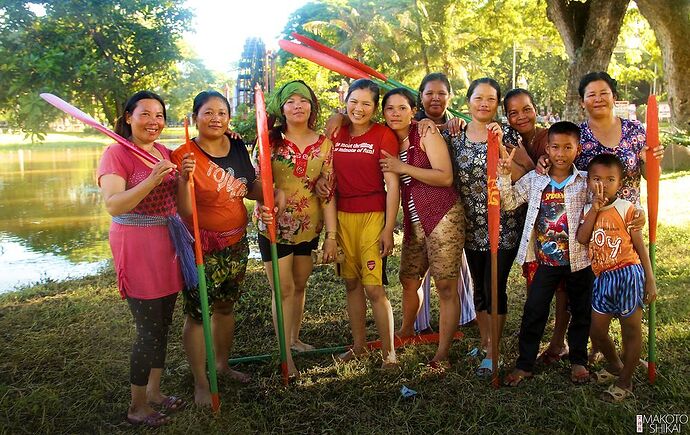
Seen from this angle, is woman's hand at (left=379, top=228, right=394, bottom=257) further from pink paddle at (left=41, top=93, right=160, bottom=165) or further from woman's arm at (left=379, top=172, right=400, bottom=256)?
pink paddle at (left=41, top=93, right=160, bottom=165)

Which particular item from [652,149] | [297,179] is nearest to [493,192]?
[652,149]

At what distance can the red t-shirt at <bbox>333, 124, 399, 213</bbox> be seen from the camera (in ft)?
11.0

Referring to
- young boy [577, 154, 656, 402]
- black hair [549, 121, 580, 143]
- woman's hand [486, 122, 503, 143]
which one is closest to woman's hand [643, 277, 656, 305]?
young boy [577, 154, 656, 402]

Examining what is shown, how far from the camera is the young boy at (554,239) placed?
123 inches

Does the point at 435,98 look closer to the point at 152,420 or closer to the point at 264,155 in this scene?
the point at 264,155

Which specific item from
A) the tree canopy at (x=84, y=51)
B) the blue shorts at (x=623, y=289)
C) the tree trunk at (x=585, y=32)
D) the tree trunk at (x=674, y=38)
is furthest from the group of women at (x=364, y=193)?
the tree trunk at (x=674, y=38)

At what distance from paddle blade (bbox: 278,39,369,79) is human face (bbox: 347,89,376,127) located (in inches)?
10.4

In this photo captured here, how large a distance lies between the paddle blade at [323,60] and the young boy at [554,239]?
117 cm

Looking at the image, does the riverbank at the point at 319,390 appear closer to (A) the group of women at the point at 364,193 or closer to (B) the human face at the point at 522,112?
(A) the group of women at the point at 364,193

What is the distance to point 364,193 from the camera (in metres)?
3.38

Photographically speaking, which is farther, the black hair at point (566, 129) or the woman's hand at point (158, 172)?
the black hair at point (566, 129)

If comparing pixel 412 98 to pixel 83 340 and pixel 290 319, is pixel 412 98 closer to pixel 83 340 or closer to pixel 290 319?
pixel 290 319

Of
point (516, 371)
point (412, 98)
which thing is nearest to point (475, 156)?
point (412, 98)

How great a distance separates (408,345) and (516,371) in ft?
2.72
